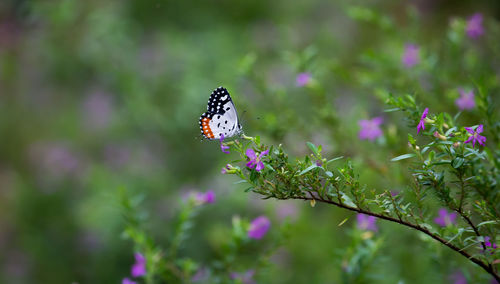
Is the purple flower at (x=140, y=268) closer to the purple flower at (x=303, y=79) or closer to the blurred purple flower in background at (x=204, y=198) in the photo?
the blurred purple flower in background at (x=204, y=198)

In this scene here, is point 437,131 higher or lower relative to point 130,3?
lower

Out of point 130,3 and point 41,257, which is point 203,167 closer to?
point 41,257

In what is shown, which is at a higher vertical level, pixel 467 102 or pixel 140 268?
pixel 140 268

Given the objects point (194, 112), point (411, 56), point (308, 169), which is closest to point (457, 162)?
point (308, 169)

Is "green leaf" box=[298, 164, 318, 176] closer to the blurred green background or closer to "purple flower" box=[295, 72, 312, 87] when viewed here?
the blurred green background

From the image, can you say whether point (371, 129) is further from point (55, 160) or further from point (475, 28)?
point (55, 160)

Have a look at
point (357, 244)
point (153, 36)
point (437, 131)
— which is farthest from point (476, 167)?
point (153, 36)

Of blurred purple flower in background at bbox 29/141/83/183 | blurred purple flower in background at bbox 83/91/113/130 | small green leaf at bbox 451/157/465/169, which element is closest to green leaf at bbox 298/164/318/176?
small green leaf at bbox 451/157/465/169
